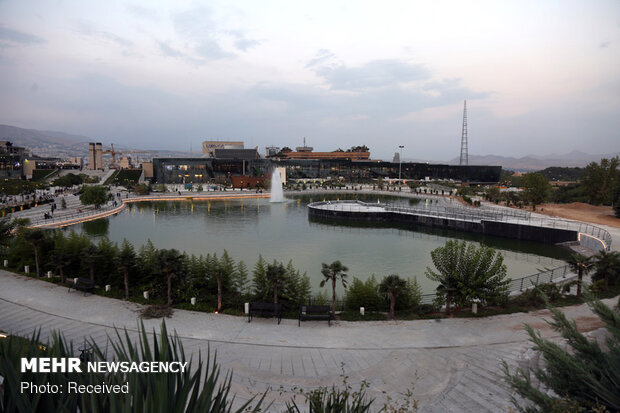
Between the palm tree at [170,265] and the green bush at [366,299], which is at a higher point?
the palm tree at [170,265]

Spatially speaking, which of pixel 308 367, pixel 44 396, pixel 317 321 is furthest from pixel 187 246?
pixel 44 396

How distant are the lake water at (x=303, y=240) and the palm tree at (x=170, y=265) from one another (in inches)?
315

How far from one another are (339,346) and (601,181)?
196ft

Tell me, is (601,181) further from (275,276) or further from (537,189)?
(275,276)

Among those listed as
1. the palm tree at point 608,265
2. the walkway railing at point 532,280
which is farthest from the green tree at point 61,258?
the palm tree at point 608,265

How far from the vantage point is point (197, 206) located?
56.4 m

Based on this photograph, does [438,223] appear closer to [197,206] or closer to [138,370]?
[197,206]

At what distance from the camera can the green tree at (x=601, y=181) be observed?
51.1m

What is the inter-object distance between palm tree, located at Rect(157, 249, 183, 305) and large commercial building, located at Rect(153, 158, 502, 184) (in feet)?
309

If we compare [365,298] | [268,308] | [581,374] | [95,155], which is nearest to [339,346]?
[268,308]

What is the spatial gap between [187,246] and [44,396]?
27.1m

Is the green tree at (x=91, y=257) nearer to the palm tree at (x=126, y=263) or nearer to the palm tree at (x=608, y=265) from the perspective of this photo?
the palm tree at (x=126, y=263)

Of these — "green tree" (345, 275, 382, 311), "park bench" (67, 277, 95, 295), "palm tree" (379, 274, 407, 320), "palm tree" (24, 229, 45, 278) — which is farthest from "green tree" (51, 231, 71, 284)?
"palm tree" (379, 274, 407, 320)

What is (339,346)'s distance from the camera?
11.3 metres
